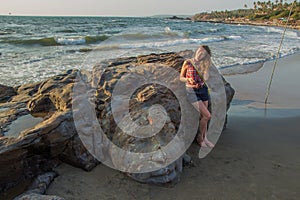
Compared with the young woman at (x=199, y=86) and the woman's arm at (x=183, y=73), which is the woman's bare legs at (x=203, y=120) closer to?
the young woman at (x=199, y=86)

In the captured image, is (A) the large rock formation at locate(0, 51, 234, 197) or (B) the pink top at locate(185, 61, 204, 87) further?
(B) the pink top at locate(185, 61, 204, 87)

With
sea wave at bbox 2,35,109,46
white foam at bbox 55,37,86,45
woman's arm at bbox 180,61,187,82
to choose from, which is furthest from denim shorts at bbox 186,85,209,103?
white foam at bbox 55,37,86,45

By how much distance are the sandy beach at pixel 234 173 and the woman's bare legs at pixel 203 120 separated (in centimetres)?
13

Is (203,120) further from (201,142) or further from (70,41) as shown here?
(70,41)

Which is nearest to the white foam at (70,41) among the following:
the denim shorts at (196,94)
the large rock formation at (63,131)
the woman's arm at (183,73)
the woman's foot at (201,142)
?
the large rock formation at (63,131)

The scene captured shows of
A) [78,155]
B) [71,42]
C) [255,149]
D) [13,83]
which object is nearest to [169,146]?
[78,155]

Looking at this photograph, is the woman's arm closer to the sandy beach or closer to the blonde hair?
the blonde hair

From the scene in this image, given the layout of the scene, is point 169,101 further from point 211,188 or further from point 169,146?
point 211,188

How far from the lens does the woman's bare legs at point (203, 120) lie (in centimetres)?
409

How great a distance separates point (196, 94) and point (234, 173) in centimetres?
128

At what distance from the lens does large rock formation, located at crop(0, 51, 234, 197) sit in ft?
10.2

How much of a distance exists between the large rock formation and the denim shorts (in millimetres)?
253

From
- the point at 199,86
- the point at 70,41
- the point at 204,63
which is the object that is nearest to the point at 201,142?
the point at 199,86

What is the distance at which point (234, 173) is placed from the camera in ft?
11.5
